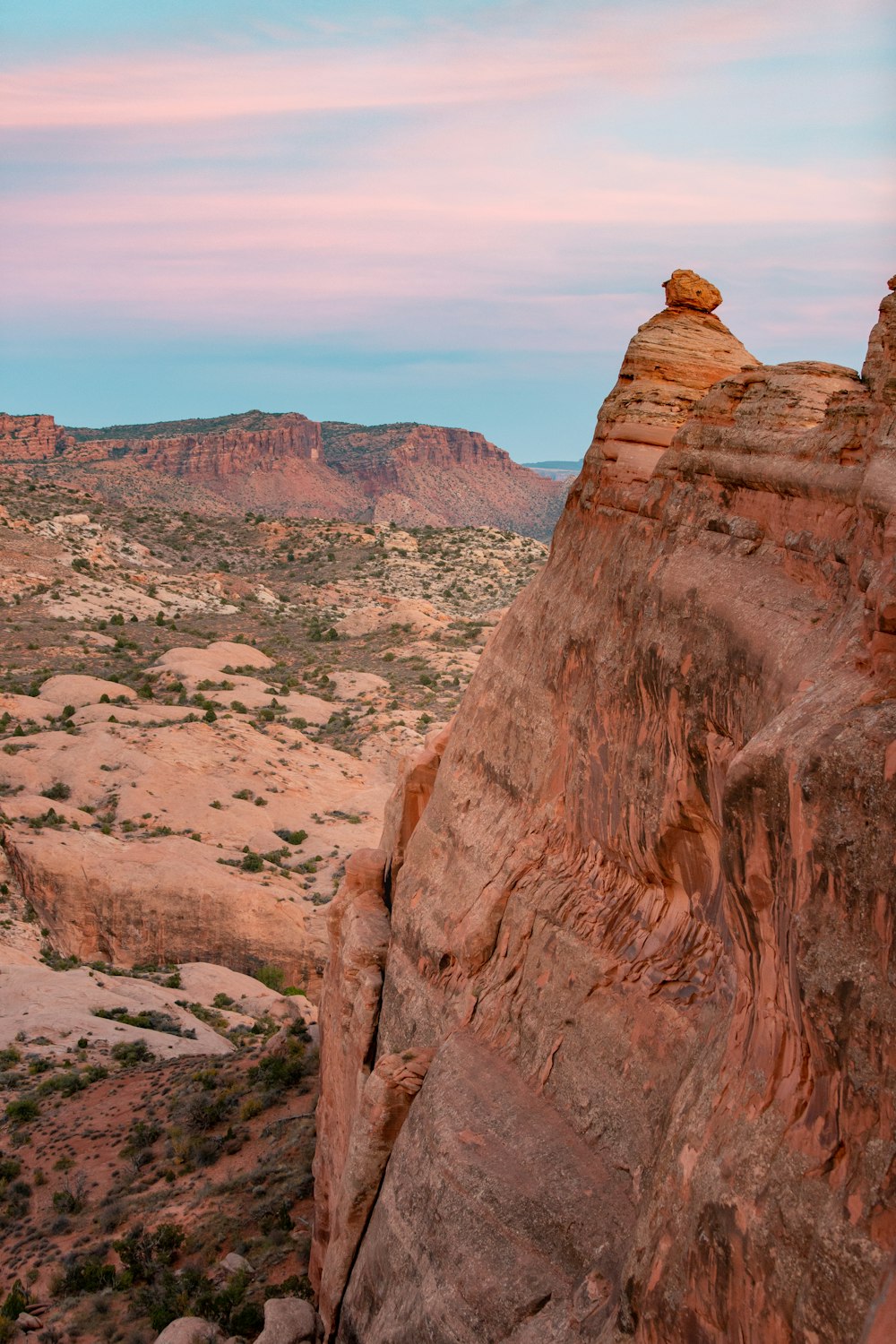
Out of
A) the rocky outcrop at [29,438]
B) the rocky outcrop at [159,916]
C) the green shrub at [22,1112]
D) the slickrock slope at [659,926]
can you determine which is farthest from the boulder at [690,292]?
the rocky outcrop at [29,438]

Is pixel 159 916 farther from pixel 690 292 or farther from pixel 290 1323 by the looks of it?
pixel 690 292

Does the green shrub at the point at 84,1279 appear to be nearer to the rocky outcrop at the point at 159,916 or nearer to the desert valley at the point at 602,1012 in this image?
the desert valley at the point at 602,1012

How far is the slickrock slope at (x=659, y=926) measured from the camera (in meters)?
7.89

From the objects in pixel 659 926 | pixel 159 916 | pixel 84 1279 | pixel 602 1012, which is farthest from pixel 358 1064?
pixel 159 916

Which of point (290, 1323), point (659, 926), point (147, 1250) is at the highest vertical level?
point (659, 926)

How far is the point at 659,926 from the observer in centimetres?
1244

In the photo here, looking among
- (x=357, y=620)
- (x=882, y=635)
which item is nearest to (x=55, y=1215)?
(x=882, y=635)

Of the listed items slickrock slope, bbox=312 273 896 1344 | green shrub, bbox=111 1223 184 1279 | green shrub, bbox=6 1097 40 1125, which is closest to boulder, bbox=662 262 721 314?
slickrock slope, bbox=312 273 896 1344

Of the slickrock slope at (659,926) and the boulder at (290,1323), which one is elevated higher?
the slickrock slope at (659,926)

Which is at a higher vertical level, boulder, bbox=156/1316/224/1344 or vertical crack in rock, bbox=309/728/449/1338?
vertical crack in rock, bbox=309/728/449/1338

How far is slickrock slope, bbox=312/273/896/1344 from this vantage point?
7.89 meters

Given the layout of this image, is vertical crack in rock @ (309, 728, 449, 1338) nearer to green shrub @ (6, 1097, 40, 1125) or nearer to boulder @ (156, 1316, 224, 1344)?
boulder @ (156, 1316, 224, 1344)

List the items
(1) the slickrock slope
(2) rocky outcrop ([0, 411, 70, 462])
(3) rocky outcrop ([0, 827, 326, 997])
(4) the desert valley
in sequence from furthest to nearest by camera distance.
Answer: (2) rocky outcrop ([0, 411, 70, 462]), (3) rocky outcrop ([0, 827, 326, 997]), (4) the desert valley, (1) the slickrock slope

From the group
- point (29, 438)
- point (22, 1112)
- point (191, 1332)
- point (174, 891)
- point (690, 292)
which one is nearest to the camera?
point (690, 292)
